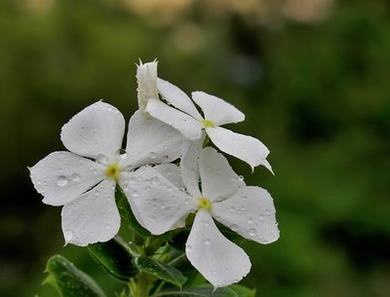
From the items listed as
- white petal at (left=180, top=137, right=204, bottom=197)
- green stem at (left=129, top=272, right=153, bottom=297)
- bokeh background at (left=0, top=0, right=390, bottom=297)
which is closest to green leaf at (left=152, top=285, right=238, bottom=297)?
green stem at (left=129, top=272, right=153, bottom=297)

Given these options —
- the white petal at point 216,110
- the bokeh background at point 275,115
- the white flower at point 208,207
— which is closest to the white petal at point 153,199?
the white flower at point 208,207

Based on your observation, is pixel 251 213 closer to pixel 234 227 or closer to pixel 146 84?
pixel 234 227

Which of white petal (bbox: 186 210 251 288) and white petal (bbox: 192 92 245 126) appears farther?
white petal (bbox: 192 92 245 126)

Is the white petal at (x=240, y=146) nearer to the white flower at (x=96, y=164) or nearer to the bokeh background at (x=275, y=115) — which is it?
the white flower at (x=96, y=164)

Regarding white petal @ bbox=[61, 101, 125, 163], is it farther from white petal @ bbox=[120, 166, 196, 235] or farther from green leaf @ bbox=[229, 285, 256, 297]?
green leaf @ bbox=[229, 285, 256, 297]

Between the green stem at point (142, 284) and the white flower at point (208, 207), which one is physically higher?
the white flower at point (208, 207)

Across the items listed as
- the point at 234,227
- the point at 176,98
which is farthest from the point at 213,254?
the point at 176,98

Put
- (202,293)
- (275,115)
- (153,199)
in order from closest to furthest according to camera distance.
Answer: (153,199), (202,293), (275,115)
